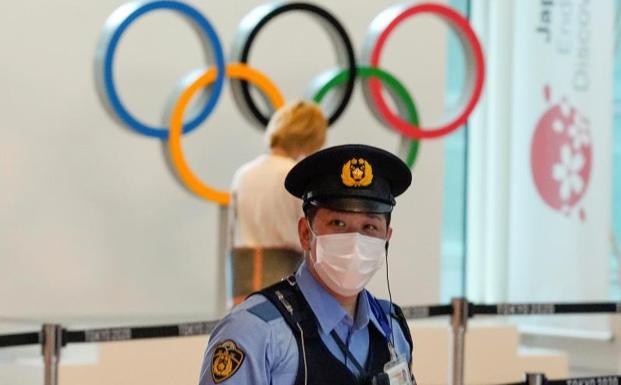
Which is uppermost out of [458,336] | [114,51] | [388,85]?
[114,51]

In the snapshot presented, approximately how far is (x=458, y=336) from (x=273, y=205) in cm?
91

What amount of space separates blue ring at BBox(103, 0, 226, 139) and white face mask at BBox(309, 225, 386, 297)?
406cm

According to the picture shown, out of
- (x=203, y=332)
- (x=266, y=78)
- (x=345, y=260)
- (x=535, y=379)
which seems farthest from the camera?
(x=266, y=78)

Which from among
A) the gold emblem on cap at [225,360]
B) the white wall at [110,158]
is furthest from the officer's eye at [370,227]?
the white wall at [110,158]

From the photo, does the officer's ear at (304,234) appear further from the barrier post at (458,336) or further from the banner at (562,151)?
the banner at (562,151)

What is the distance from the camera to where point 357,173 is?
2.72m

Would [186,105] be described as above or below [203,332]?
above

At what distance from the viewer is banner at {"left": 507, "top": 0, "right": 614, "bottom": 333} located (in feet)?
27.8

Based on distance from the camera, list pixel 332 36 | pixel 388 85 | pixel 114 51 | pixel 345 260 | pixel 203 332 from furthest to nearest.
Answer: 1. pixel 388 85
2. pixel 332 36
3. pixel 114 51
4. pixel 203 332
5. pixel 345 260

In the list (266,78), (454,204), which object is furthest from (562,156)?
(266,78)

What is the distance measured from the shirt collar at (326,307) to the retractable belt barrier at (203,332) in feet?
4.61

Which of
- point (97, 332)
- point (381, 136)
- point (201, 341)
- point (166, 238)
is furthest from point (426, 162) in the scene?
point (97, 332)

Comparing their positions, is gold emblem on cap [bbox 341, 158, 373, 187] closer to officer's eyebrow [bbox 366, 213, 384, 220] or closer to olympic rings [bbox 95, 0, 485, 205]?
officer's eyebrow [bbox 366, 213, 384, 220]

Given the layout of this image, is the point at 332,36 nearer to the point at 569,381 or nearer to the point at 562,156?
the point at 562,156
